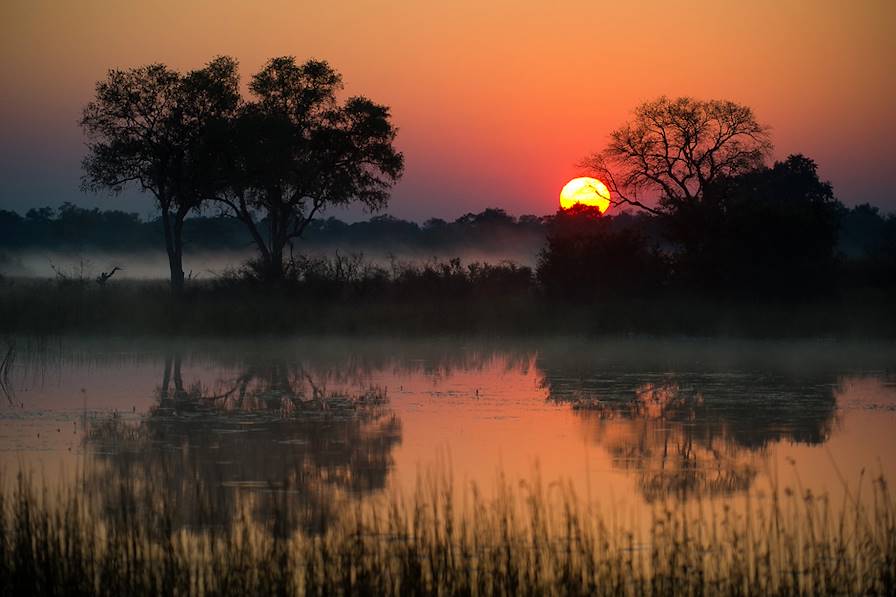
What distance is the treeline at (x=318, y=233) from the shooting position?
3925 inches

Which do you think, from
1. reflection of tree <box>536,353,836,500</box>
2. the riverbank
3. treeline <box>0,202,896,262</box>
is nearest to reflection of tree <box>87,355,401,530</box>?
reflection of tree <box>536,353,836,500</box>

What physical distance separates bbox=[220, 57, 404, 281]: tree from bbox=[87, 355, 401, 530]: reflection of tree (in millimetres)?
23533

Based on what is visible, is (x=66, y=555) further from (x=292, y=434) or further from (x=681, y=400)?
(x=681, y=400)

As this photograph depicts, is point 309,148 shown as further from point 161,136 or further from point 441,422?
point 441,422

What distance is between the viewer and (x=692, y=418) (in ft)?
49.6

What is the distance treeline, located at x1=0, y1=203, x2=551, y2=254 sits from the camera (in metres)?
99.7

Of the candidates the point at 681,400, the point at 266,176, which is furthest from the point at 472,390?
the point at 266,176

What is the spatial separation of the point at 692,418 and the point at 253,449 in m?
5.75

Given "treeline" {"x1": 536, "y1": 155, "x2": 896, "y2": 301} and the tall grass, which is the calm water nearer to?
the tall grass

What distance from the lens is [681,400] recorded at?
1706cm

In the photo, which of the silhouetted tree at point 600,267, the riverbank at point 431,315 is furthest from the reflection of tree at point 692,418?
the silhouetted tree at point 600,267

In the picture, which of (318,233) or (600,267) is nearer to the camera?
(600,267)

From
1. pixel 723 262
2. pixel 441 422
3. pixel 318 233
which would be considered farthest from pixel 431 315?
pixel 318 233

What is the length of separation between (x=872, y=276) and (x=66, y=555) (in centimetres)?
3168
